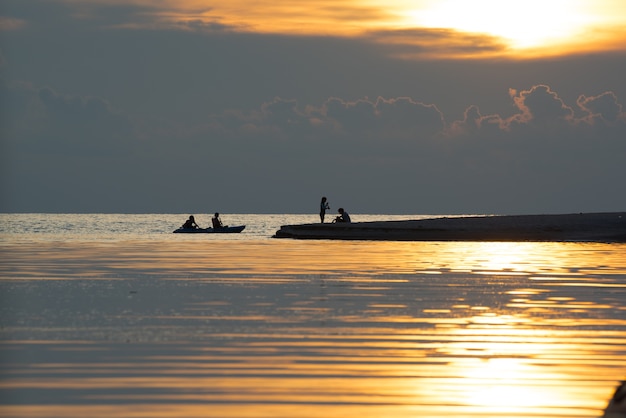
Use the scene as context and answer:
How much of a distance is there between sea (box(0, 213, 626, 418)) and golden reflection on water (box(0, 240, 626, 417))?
0.12 feet

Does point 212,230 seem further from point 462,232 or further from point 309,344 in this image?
point 309,344

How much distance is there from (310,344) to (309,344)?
0.05 ft

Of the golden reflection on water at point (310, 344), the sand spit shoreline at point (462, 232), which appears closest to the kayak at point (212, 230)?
the sand spit shoreline at point (462, 232)

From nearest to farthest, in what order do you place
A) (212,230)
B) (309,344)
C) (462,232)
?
(309,344) < (462,232) < (212,230)

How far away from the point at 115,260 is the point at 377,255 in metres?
10.5

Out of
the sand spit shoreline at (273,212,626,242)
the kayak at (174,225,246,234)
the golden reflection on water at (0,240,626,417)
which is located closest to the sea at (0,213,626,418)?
the golden reflection on water at (0,240,626,417)

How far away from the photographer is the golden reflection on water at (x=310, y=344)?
1120cm

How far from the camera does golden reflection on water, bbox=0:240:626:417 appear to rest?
11203 mm

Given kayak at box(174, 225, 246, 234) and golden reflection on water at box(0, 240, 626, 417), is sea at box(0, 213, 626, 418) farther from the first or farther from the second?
kayak at box(174, 225, 246, 234)

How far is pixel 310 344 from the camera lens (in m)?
15.7

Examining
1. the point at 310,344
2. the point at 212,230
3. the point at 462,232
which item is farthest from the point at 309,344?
the point at 212,230

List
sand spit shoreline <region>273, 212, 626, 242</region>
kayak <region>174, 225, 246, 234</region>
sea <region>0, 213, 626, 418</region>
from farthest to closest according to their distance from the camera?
kayak <region>174, 225, 246, 234</region>, sand spit shoreline <region>273, 212, 626, 242</region>, sea <region>0, 213, 626, 418</region>

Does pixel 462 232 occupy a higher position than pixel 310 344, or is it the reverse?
pixel 462 232

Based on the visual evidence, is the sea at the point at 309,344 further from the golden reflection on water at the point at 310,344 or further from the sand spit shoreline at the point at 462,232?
the sand spit shoreline at the point at 462,232
